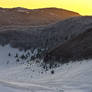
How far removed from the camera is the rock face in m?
107

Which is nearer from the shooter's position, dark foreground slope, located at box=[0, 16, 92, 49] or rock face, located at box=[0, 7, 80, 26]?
dark foreground slope, located at box=[0, 16, 92, 49]

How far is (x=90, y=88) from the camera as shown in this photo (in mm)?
8609

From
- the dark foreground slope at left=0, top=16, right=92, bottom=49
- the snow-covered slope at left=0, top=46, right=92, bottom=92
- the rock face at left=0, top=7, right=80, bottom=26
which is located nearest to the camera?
the snow-covered slope at left=0, top=46, right=92, bottom=92

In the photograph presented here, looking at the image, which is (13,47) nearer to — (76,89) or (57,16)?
(76,89)

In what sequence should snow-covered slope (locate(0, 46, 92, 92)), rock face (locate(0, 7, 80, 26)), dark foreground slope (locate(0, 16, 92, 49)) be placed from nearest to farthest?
snow-covered slope (locate(0, 46, 92, 92)) < dark foreground slope (locate(0, 16, 92, 49)) < rock face (locate(0, 7, 80, 26))

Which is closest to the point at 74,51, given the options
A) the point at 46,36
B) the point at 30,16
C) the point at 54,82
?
the point at 54,82

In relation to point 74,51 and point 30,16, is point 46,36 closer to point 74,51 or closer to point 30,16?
point 74,51

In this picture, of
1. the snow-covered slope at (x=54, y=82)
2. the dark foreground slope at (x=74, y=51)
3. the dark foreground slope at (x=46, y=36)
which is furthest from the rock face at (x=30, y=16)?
the snow-covered slope at (x=54, y=82)

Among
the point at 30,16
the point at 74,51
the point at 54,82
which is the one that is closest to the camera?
the point at 54,82

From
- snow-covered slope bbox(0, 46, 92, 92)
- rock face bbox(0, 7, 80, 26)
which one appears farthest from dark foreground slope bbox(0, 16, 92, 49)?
rock face bbox(0, 7, 80, 26)

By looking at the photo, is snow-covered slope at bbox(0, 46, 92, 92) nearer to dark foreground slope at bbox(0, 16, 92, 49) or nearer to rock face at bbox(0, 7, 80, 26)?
dark foreground slope at bbox(0, 16, 92, 49)

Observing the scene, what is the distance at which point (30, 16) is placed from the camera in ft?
413

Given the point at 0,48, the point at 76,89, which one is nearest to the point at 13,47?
the point at 0,48

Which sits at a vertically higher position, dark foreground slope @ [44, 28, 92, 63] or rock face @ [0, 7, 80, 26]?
dark foreground slope @ [44, 28, 92, 63]
